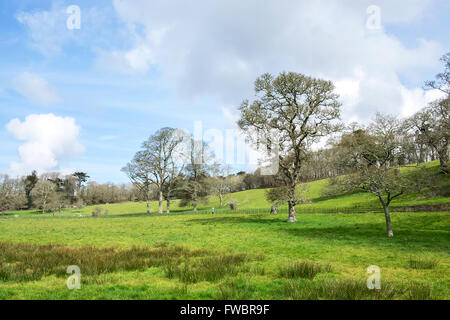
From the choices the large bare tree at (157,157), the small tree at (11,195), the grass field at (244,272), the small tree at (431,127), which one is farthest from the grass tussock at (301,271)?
the small tree at (11,195)

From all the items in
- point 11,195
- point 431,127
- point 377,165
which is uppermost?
point 431,127

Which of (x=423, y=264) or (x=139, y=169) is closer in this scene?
(x=423, y=264)

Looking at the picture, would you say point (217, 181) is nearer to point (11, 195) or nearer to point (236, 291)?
point (236, 291)

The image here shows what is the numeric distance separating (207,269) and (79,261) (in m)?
6.42

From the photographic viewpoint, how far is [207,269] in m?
10.6

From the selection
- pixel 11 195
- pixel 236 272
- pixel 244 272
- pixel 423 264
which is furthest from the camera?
pixel 11 195

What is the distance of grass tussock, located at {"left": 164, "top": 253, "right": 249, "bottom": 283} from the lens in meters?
9.84

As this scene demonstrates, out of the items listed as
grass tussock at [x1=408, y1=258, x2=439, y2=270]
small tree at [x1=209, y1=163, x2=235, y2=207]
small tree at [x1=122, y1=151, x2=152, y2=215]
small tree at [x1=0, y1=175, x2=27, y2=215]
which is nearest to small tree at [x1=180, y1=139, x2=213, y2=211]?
small tree at [x1=209, y1=163, x2=235, y2=207]

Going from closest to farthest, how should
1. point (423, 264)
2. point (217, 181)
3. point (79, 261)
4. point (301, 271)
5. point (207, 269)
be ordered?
point (301, 271), point (207, 269), point (423, 264), point (79, 261), point (217, 181)

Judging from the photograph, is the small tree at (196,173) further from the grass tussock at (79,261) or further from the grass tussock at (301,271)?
the grass tussock at (301,271)

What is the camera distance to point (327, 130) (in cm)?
3016

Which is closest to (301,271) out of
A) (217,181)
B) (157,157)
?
(157,157)

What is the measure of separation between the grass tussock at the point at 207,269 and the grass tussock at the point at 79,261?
1.59m

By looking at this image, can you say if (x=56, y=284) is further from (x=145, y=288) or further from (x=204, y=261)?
(x=204, y=261)
